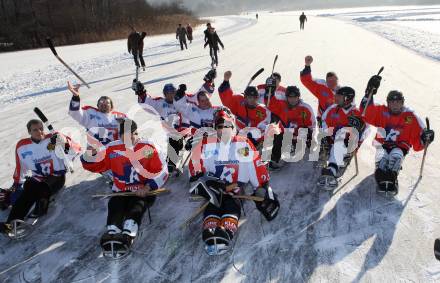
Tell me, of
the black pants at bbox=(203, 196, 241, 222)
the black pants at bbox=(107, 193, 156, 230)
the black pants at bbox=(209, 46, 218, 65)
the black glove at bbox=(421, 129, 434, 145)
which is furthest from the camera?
the black pants at bbox=(209, 46, 218, 65)

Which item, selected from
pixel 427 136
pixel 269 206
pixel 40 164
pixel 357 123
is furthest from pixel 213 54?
pixel 269 206

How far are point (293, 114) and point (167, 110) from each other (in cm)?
244

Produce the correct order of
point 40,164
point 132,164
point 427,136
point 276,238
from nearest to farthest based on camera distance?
point 276,238 < point 132,164 < point 427,136 < point 40,164

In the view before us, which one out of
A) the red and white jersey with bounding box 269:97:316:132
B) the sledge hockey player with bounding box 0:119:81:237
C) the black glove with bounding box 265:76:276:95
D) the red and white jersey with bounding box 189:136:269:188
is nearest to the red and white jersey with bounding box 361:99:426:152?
the red and white jersey with bounding box 269:97:316:132

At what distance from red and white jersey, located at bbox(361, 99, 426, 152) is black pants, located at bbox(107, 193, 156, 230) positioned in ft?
12.9

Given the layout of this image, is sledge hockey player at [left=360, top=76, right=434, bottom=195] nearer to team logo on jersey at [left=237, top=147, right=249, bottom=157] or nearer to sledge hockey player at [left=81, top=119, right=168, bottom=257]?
team logo on jersey at [left=237, top=147, right=249, bottom=157]

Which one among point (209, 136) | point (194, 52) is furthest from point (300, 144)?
point (194, 52)

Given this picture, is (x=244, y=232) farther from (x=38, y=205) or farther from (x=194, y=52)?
(x=194, y=52)

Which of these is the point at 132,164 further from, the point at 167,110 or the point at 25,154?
the point at 167,110

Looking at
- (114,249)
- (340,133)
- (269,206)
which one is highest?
(340,133)

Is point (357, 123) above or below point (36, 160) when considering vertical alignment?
above

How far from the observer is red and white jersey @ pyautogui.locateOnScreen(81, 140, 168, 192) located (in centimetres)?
517

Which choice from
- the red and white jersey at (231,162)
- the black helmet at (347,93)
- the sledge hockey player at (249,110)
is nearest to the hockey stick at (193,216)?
the red and white jersey at (231,162)

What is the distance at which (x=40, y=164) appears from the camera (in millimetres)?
5766
